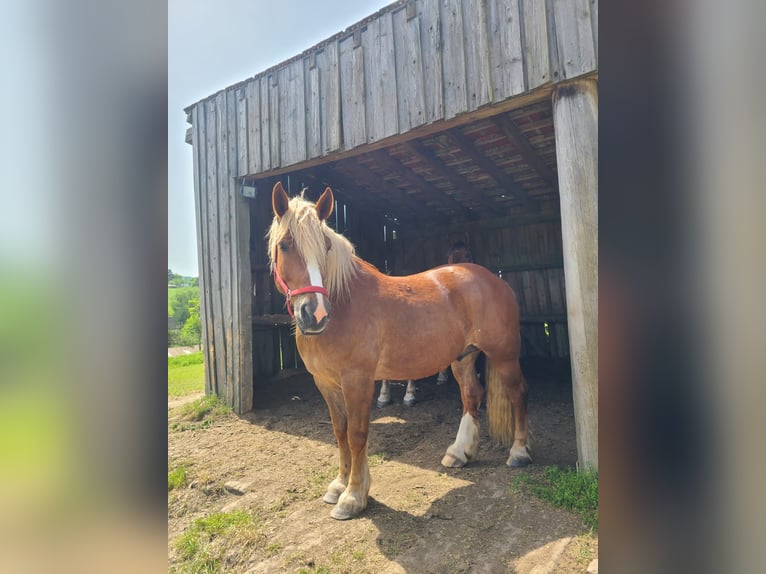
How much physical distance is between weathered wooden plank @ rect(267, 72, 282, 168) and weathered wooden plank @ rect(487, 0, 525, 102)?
101 inches

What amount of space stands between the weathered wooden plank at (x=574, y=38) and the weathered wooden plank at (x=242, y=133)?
3650mm

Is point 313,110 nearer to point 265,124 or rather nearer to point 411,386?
point 265,124

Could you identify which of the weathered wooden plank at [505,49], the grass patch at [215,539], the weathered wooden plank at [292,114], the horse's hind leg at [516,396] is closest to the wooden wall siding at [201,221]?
the weathered wooden plank at [292,114]

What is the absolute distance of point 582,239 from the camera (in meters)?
2.89

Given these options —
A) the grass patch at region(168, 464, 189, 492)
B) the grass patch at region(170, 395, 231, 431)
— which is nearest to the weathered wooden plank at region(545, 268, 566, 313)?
the grass patch at region(170, 395, 231, 431)

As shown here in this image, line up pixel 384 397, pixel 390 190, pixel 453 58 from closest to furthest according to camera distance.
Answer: pixel 453 58 < pixel 384 397 < pixel 390 190

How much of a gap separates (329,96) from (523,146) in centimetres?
228

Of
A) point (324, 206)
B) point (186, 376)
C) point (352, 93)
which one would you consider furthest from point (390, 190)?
point (186, 376)

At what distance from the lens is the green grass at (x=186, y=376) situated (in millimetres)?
7078

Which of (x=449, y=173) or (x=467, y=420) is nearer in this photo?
(x=467, y=420)

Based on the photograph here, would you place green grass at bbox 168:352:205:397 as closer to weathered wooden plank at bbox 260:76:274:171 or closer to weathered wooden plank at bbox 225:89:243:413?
weathered wooden plank at bbox 225:89:243:413
